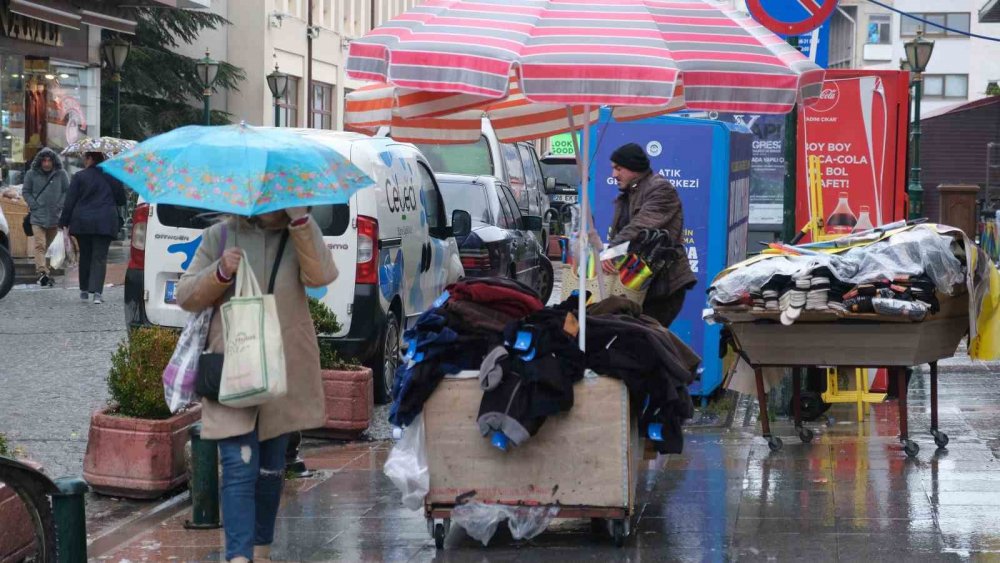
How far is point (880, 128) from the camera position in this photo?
36.6 ft

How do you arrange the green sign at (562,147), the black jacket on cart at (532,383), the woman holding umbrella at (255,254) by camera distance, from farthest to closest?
the green sign at (562,147) < the black jacket on cart at (532,383) < the woman holding umbrella at (255,254)

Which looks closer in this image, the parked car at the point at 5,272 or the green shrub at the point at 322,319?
the green shrub at the point at 322,319

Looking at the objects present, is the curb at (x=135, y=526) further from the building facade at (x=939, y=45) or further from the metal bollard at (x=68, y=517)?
the building facade at (x=939, y=45)

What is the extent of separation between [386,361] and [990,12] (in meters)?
23.3

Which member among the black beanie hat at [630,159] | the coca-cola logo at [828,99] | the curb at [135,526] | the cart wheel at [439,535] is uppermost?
the coca-cola logo at [828,99]

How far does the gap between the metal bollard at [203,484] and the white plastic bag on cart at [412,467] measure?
0.96 metres

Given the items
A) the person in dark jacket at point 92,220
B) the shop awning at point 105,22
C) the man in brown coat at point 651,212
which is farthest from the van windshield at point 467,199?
the shop awning at point 105,22

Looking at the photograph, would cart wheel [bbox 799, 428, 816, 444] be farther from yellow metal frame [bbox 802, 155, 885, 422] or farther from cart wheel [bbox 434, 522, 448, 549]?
cart wheel [bbox 434, 522, 448, 549]

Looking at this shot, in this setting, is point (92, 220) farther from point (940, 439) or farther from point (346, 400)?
point (940, 439)

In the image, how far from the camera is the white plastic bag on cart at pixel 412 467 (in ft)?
21.8

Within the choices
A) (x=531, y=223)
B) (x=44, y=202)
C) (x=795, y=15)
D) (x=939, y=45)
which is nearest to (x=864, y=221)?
(x=795, y=15)

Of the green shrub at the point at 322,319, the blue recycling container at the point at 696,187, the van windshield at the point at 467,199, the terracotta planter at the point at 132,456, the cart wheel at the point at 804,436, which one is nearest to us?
the terracotta planter at the point at 132,456

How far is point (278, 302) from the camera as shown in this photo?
20.1 feet

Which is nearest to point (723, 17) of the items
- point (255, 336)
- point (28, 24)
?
point (255, 336)
